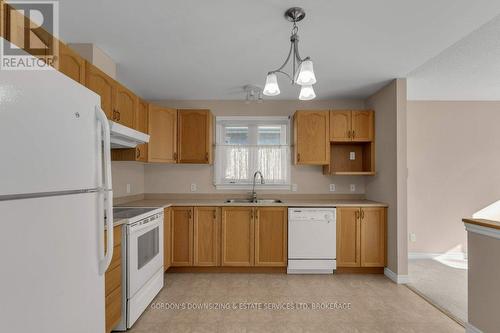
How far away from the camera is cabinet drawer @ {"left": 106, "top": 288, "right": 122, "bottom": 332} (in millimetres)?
1847

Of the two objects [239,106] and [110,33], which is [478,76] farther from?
[110,33]

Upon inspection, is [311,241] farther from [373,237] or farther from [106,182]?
[106,182]

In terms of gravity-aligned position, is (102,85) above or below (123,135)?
above

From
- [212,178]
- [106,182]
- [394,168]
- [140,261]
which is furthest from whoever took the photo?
[212,178]

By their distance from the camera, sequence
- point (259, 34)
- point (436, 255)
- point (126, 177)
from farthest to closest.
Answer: point (436, 255) < point (126, 177) < point (259, 34)

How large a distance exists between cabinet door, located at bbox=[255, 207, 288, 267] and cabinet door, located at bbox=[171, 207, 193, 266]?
2.88 feet

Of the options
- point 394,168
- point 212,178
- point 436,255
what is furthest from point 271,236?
point 436,255

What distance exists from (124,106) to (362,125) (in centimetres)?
308

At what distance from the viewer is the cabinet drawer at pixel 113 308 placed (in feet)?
6.06

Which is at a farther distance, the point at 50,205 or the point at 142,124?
the point at 142,124

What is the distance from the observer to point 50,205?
97cm

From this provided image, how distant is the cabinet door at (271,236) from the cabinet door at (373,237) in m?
1.03

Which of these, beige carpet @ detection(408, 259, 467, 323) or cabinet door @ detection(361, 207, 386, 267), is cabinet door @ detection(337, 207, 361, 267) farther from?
beige carpet @ detection(408, 259, 467, 323)

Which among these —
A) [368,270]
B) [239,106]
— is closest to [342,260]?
[368,270]
